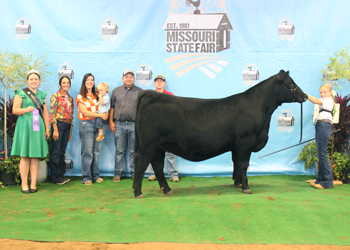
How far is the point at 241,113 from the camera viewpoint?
3811mm

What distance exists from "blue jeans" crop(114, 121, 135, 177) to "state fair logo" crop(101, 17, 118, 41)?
1514 mm

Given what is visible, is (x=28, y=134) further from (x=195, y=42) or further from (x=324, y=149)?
(x=324, y=149)

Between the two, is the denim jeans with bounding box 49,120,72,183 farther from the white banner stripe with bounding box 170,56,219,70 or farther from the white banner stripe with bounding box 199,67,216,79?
the white banner stripe with bounding box 199,67,216,79

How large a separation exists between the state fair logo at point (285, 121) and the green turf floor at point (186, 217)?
4.87 ft

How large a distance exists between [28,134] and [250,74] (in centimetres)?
366

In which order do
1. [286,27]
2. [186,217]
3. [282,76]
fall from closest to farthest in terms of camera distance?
[186,217]
[282,76]
[286,27]

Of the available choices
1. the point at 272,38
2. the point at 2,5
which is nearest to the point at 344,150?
the point at 272,38

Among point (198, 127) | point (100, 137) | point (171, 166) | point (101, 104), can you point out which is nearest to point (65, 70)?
point (101, 104)

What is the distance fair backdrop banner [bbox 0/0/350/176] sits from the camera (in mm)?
5172

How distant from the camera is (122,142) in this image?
16.7 feet

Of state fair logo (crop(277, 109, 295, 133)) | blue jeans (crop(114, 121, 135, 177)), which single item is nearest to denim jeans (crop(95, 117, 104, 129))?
blue jeans (crop(114, 121, 135, 177))

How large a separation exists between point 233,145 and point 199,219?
129 centimetres

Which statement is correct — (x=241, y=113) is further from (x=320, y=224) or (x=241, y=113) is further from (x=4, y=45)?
(x=4, y=45)

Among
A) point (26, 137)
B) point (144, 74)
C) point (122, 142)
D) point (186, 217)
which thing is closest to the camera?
point (186, 217)
